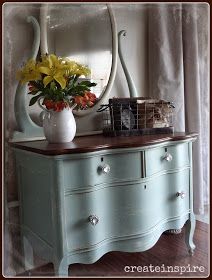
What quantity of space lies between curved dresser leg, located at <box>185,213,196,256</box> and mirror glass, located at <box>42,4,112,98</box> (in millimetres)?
826

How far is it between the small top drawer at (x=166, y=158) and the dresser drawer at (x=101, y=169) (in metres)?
0.06

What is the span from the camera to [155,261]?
147cm

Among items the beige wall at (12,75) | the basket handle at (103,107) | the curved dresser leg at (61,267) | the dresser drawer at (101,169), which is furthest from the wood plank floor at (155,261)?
the basket handle at (103,107)

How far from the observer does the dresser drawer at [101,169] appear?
3.52ft

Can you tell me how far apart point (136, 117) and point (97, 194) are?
545 mm

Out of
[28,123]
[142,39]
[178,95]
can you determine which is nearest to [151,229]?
[28,123]

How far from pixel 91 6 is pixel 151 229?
1.17 meters

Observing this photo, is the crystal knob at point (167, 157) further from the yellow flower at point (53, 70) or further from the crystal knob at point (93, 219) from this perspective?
the yellow flower at point (53, 70)

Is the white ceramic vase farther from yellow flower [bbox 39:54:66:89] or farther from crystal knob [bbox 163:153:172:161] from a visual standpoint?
crystal knob [bbox 163:153:172:161]

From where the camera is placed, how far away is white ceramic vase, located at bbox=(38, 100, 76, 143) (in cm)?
119

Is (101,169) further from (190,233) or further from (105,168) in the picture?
(190,233)

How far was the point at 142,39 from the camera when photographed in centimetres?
174

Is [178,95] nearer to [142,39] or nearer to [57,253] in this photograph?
[142,39]

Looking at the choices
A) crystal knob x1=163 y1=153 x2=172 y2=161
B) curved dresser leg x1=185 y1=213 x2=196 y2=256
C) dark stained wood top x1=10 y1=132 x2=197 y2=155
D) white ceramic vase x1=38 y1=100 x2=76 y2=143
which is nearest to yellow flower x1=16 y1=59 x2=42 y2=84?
white ceramic vase x1=38 y1=100 x2=76 y2=143
